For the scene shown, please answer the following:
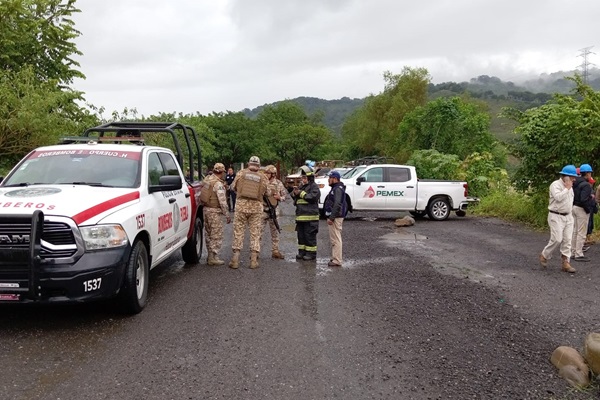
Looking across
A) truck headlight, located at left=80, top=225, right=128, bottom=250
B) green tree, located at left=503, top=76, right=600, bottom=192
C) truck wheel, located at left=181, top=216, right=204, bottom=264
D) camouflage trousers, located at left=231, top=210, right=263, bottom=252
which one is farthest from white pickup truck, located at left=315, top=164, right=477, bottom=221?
truck headlight, located at left=80, top=225, right=128, bottom=250

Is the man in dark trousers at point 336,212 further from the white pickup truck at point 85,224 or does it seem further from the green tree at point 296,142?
the green tree at point 296,142

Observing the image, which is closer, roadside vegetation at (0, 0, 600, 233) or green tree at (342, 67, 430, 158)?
roadside vegetation at (0, 0, 600, 233)

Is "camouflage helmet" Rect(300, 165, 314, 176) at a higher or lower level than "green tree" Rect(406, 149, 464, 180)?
higher

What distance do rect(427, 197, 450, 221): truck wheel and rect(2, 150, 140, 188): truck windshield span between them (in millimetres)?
12521

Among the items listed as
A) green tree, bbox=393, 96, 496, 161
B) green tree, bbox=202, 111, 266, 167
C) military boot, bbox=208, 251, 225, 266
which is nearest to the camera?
military boot, bbox=208, 251, 225, 266

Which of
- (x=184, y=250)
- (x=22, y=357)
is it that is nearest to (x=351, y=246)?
(x=184, y=250)

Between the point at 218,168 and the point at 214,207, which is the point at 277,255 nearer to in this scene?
the point at 214,207

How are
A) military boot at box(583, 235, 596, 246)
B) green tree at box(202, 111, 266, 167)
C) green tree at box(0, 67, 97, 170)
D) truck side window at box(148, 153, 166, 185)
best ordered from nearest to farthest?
truck side window at box(148, 153, 166, 185) < military boot at box(583, 235, 596, 246) < green tree at box(0, 67, 97, 170) < green tree at box(202, 111, 266, 167)

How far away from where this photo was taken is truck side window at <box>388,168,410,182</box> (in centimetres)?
1741

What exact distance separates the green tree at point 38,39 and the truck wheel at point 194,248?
529 inches

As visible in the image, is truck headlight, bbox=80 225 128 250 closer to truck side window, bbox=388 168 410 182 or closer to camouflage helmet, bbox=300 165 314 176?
camouflage helmet, bbox=300 165 314 176

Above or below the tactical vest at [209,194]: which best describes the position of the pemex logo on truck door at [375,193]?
below

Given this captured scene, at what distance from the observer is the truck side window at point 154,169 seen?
6.92 meters

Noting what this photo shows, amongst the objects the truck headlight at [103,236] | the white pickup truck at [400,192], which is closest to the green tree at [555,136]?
the white pickup truck at [400,192]
